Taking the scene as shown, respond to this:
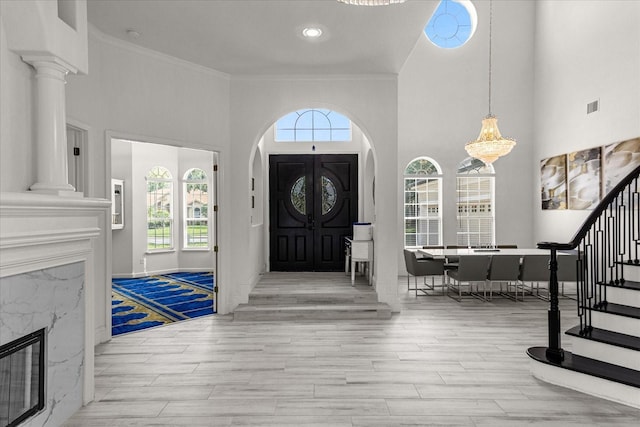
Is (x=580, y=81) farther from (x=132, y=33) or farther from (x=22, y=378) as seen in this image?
(x=22, y=378)

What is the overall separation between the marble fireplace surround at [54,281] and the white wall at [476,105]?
7.15 m

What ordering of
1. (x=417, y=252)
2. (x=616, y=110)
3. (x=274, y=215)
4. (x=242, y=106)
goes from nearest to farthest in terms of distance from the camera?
(x=242, y=106)
(x=616, y=110)
(x=417, y=252)
(x=274, y=215)

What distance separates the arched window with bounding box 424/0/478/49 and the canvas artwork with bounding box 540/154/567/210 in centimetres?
338

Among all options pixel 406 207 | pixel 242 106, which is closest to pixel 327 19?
pixel 242 106

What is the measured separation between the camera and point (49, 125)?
113 inches

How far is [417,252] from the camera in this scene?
7641 mm

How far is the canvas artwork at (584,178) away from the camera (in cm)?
754

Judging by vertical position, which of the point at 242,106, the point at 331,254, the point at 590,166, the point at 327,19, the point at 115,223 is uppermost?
the point at 327,19

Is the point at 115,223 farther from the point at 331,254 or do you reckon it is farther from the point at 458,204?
the point at 458,204

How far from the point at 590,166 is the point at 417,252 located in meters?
3.61

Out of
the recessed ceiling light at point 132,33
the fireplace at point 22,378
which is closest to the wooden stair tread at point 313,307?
the fireplace at point 22,378

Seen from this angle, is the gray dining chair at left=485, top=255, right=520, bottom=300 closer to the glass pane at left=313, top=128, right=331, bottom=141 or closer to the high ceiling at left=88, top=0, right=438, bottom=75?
the high ceiling at left=88, top=0, right=438, bottom=75

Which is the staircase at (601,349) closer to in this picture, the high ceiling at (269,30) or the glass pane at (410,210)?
the high ceiling at (269,30)

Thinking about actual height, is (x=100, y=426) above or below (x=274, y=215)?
below
